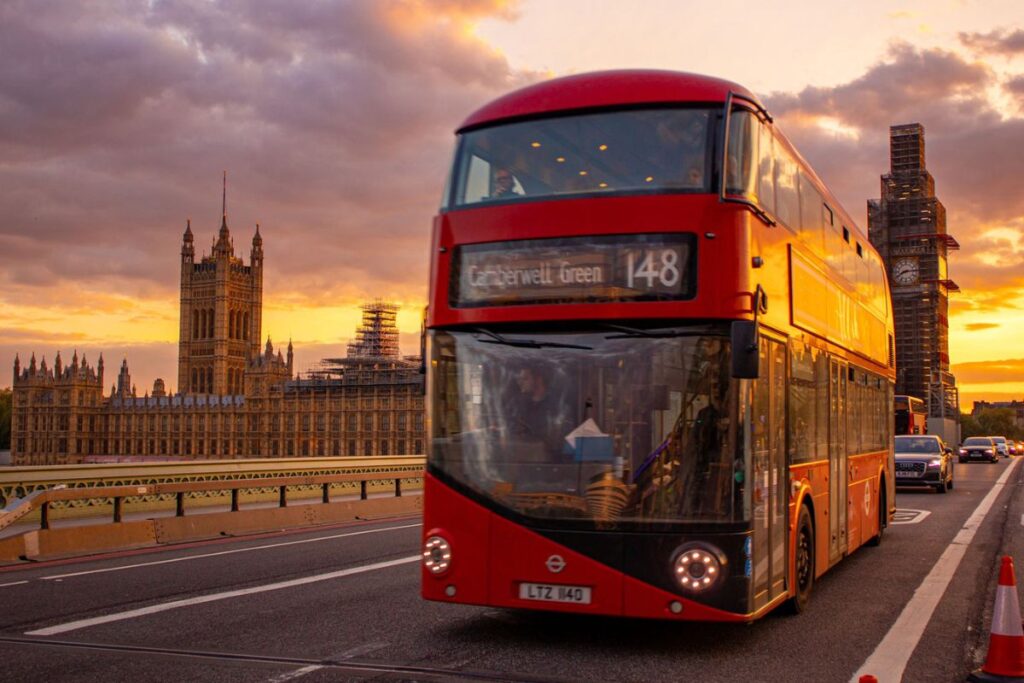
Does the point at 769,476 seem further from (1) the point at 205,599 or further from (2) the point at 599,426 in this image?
(1) the point at 205,599

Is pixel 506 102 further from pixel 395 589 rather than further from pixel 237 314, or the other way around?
pixel 237 314

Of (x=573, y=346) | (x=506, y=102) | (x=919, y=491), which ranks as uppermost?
(x=506, y=102)

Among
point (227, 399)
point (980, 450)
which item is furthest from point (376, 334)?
point (980, 450)

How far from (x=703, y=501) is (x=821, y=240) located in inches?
173

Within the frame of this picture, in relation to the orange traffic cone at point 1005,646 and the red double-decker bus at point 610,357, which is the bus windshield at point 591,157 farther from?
the orange traffic cone at point 1005,646

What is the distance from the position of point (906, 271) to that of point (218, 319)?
368 ft

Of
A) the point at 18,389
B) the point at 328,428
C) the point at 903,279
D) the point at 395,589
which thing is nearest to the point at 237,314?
the point at 18,389

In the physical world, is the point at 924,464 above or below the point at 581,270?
below

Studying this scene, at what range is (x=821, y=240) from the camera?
427 inches

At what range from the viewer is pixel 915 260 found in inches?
6481

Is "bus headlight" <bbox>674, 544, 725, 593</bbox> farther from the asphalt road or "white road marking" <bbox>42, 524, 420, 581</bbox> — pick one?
"white road marking" <bbox>42, 524, 420, 581</bbox>

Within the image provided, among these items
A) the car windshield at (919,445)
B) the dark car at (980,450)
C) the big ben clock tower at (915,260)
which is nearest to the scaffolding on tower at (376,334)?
the big ben clock tower at (915,260)

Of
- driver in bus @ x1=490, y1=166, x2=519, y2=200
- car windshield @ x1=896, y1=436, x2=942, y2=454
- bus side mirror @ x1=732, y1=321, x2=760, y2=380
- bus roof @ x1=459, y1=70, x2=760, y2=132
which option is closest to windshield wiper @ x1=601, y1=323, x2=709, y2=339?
bus side mirror @ x1=732, y1=321, x2=760, y2=380

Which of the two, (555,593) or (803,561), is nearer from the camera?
(555,593)
